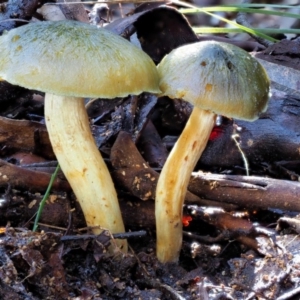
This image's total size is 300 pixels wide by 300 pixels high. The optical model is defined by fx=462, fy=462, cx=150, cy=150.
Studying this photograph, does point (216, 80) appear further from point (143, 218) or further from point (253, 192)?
point (143, 218)

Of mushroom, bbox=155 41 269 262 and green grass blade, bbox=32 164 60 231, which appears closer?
mushroom, bbox=155 41 269 262

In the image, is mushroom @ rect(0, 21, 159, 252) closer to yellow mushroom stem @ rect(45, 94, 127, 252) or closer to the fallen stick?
yellow mushroom stem @ rect(45, 94, 127, 252)

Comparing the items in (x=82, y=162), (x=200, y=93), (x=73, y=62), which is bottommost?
(x=82, y=162)

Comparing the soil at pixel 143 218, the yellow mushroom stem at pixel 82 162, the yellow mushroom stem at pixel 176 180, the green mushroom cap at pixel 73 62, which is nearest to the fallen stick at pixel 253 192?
the soil at pixel 143 218

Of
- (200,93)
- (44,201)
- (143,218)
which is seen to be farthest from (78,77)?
(143,218)

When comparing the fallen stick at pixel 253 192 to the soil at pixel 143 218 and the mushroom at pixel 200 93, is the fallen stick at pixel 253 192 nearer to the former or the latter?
the soil at pixel 143 218

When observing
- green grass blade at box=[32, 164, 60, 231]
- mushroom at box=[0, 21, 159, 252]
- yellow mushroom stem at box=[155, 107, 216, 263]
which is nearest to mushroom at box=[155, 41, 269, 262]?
yellow mushroom stem at box=[155, 107, 216, 263]

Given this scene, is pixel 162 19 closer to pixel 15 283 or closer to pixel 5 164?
pixel 5 164
